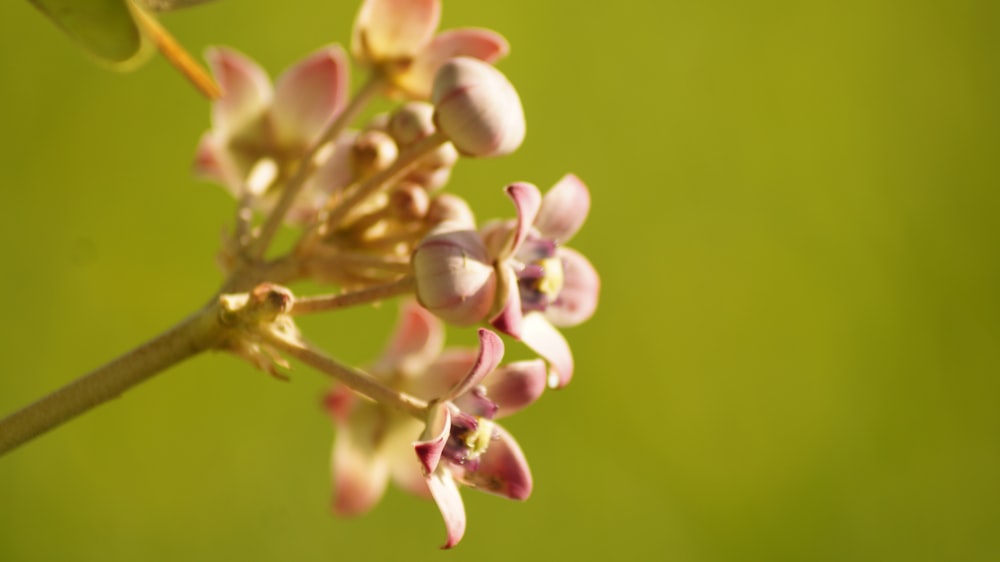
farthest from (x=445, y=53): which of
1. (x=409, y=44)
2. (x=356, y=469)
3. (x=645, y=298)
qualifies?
(x=645, y=298)

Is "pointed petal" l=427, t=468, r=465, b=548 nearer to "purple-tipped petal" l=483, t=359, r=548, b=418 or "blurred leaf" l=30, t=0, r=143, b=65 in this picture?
"purple-tipped petal" l=483, t=359, r=548, b=418

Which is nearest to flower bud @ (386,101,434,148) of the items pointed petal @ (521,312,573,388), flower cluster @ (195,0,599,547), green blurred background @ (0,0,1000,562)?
flower cluster @ (195,0,599,547)

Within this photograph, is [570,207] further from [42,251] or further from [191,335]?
[42,251]

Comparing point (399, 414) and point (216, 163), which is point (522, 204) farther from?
point (216, 163)

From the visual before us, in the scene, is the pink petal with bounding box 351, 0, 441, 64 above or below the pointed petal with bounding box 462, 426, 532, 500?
above

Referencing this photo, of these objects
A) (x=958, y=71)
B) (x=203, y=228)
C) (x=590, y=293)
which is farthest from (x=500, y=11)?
(x=590, y=293)

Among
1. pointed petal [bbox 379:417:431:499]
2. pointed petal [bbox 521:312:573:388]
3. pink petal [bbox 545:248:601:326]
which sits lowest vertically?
pointed petal [bbox 379:417:431:499]

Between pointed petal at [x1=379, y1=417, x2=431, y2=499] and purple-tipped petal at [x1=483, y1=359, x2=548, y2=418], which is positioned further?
pointed petal at [x1=379, y1=417, x2=431, y2=499]
